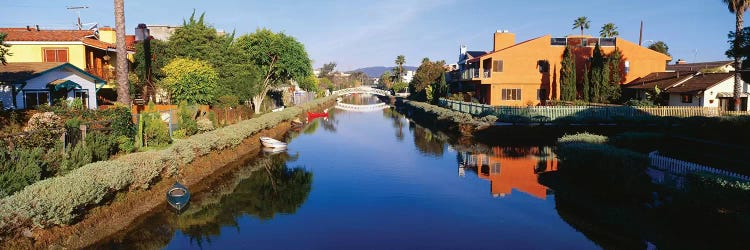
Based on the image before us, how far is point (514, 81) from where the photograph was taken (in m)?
48.4

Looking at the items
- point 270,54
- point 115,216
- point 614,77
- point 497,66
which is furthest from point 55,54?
point 614,77

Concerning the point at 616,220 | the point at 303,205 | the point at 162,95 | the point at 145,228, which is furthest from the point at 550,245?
the point at 162,95

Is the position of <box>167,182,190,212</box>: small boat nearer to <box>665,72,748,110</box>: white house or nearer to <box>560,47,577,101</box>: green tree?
<box>665,72,748,110</box>: white house

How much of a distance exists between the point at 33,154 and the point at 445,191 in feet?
46.3

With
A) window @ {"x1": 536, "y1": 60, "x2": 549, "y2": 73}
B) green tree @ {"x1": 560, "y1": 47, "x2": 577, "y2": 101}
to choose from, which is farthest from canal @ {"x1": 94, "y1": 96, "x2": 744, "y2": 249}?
window @ {"x1": 536, "y1": 60, "x2": 549, "y2": 73}

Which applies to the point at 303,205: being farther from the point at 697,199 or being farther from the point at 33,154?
the point at 697,199

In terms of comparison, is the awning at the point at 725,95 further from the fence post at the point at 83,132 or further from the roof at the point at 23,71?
the roof at the point at 23,71

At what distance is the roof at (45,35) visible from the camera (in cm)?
3322

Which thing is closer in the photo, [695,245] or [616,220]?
[695,245]

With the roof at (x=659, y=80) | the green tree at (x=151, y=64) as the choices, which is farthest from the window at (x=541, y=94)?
the green tree at (x=151, y=64)

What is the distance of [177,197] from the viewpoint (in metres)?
16.1

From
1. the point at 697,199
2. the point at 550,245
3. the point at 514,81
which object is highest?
the point at 514,81

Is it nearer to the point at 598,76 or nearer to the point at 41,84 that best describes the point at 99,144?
the point at 41,84

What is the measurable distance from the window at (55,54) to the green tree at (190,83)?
24.2 feet
